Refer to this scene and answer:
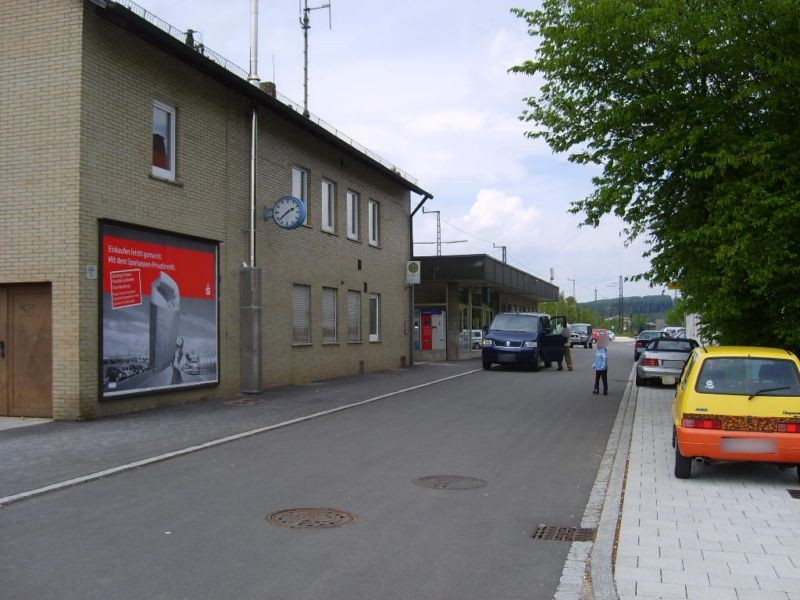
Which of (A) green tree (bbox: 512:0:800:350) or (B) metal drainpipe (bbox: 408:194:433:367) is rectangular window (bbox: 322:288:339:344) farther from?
(A) green tree (bbox: 512:0:800:350)

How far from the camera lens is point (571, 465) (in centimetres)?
941

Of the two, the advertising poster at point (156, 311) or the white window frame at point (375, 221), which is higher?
the white window frame at point (375, 221)

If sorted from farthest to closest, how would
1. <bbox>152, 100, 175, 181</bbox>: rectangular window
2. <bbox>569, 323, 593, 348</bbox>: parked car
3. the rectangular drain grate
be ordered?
<bbox>569, 323, 593, 348</bbox>: parked car
<bbox>152, 100, 175, 181</bbox>: rectangular window
the rectangular drain grate

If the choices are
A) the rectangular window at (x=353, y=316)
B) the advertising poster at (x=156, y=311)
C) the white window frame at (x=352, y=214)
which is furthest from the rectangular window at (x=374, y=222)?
the advertising poster at (x=156, y=311)

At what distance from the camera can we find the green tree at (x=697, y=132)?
38.7 feet

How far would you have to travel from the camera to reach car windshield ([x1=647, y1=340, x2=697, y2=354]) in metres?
20.6

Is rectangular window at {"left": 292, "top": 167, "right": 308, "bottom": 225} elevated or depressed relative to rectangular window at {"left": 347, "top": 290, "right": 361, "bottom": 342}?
elevated

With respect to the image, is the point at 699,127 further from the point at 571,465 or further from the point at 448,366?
the point at 448,366

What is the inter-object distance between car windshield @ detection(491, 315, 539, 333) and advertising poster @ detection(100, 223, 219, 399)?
13280 mm

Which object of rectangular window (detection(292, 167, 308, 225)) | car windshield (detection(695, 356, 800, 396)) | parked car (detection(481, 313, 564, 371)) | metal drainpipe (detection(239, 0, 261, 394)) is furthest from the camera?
parked car (detection(481, 313, 564, 371))

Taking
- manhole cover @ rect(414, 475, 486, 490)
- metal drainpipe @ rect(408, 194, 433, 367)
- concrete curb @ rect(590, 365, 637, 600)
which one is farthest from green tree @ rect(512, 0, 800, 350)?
metal drainpipe @ rect(408, 194, 433, 367)

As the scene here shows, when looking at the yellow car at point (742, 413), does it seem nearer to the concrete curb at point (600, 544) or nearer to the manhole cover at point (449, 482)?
the concrete curb at point (600, 544)

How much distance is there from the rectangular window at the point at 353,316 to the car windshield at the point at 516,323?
5.36 m

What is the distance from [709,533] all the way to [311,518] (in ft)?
10.6
